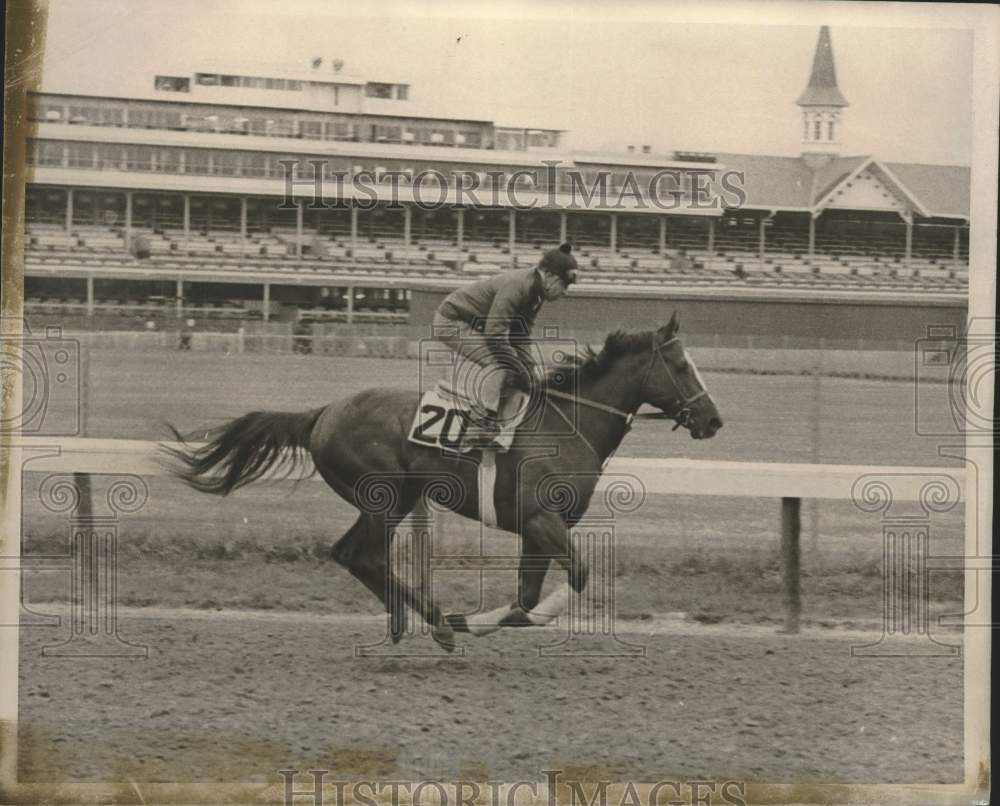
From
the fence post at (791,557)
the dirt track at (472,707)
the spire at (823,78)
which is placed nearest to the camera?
the dirt track at (472,707)

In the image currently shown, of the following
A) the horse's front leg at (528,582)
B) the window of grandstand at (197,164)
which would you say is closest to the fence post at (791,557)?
the horse's front leg at (528,582)

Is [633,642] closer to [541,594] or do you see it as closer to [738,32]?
[541,594]

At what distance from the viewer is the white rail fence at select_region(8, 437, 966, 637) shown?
17.4 feet

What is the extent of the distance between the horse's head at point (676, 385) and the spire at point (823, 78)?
1079 mm

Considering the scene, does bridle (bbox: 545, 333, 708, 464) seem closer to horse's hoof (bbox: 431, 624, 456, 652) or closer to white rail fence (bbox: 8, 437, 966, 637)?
white rail fence (bbox: 8, 437, 966, 637)

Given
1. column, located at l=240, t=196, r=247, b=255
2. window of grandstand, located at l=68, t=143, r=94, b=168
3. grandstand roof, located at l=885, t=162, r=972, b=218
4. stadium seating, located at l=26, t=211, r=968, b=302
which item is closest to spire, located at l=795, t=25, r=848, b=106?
grandstand roof, located at l=885, t=162, r=972, b=218

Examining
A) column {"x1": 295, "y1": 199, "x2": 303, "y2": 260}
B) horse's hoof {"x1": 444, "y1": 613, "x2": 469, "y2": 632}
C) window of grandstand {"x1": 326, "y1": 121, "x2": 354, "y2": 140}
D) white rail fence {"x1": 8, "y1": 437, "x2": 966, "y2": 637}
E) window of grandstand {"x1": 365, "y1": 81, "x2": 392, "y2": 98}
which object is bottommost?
horse's hoof {"x1": 444, "y1": 613, "x2": 469, "y2": 632}

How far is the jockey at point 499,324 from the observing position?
17.2ft

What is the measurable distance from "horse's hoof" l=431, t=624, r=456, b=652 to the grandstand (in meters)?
1.32

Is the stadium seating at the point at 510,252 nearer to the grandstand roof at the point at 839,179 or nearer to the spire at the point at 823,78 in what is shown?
the grandstand roof at the point at 839,179

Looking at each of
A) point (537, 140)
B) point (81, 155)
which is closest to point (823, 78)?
point (537, 140)

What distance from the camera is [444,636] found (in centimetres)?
530

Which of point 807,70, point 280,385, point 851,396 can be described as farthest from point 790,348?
point 280,385

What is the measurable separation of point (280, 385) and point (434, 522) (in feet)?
2.84
